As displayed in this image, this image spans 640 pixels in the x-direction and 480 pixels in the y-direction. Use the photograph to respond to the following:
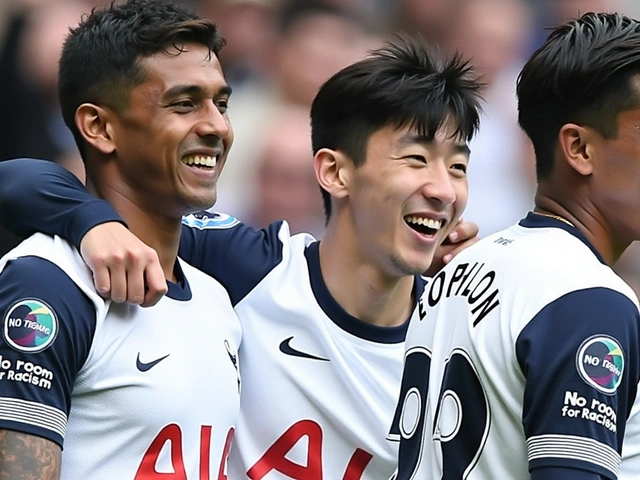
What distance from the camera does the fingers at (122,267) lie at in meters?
2.93

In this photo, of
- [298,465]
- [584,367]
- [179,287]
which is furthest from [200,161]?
[584,367]

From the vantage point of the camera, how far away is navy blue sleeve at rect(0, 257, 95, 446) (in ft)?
9.12

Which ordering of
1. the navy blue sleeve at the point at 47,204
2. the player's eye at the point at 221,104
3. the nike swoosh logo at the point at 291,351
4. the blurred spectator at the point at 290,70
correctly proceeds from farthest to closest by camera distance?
the blurred spectator at the point at 290,70 → the nike swoosh logo at the point at 291,351 → the player's eye at the point at 221,104 → the navy blue sleeve at the point at 47,204

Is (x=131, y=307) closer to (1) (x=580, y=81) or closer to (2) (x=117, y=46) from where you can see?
(2) (x=117, y=46)

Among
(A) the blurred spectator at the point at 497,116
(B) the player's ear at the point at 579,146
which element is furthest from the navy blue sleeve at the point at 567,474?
(A) the blurred spectator at the point at 497,116

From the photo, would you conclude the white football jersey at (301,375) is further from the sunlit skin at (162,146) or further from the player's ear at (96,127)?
the player's ear at (96,127)

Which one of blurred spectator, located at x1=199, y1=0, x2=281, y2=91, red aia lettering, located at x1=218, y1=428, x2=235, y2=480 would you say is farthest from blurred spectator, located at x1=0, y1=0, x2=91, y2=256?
red aia lettering, located at x1=218, y1=428, x2=235, y2=480

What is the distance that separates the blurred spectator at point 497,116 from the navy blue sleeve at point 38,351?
3.70 metres

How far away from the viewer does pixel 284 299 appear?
12.0 feet

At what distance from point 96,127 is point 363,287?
0.96m

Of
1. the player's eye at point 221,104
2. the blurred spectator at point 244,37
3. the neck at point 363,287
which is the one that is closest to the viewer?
the player's eye at point 221,104

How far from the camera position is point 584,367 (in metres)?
2.46

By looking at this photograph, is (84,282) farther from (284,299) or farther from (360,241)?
(360,241)

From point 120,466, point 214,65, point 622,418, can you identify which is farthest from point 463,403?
point 214,65
